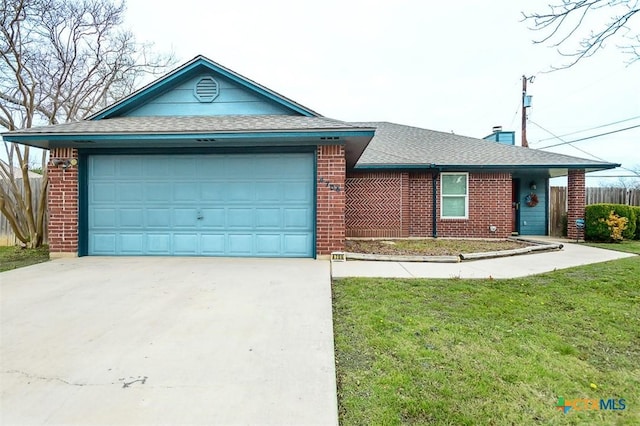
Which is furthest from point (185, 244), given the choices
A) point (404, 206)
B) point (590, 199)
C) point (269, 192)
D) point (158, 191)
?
point (590, 199)

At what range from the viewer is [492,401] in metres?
2.24

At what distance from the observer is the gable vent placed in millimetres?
8234

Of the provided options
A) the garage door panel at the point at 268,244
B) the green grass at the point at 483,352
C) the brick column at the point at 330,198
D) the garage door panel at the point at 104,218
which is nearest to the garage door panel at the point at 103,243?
the garage door panel at the point at 104,218

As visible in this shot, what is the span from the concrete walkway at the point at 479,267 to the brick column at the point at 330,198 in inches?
23.7

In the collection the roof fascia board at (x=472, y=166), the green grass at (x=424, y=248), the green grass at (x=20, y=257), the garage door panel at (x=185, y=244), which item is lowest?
the green grass at (x=20, y=257)

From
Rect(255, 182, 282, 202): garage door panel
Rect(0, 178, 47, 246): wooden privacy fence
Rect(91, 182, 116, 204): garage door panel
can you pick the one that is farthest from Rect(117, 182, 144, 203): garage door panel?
Rect(0, 178, 47, 246): wooden privacy fence

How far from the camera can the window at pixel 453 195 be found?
11445mm

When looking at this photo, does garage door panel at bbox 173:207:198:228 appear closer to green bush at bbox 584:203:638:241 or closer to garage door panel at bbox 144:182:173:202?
garage door panel at bbox 144:182:173:202

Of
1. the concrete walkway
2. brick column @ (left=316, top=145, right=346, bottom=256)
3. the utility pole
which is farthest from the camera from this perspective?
the utility pole

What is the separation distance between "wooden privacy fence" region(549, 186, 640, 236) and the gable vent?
12.7 m

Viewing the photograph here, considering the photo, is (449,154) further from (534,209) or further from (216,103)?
(216,103)

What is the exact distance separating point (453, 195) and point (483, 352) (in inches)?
366

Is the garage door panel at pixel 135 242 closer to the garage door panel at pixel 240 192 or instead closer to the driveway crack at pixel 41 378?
the garage door panel at pixel 240 192

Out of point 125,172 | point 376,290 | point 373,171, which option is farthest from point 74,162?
point 373,171
